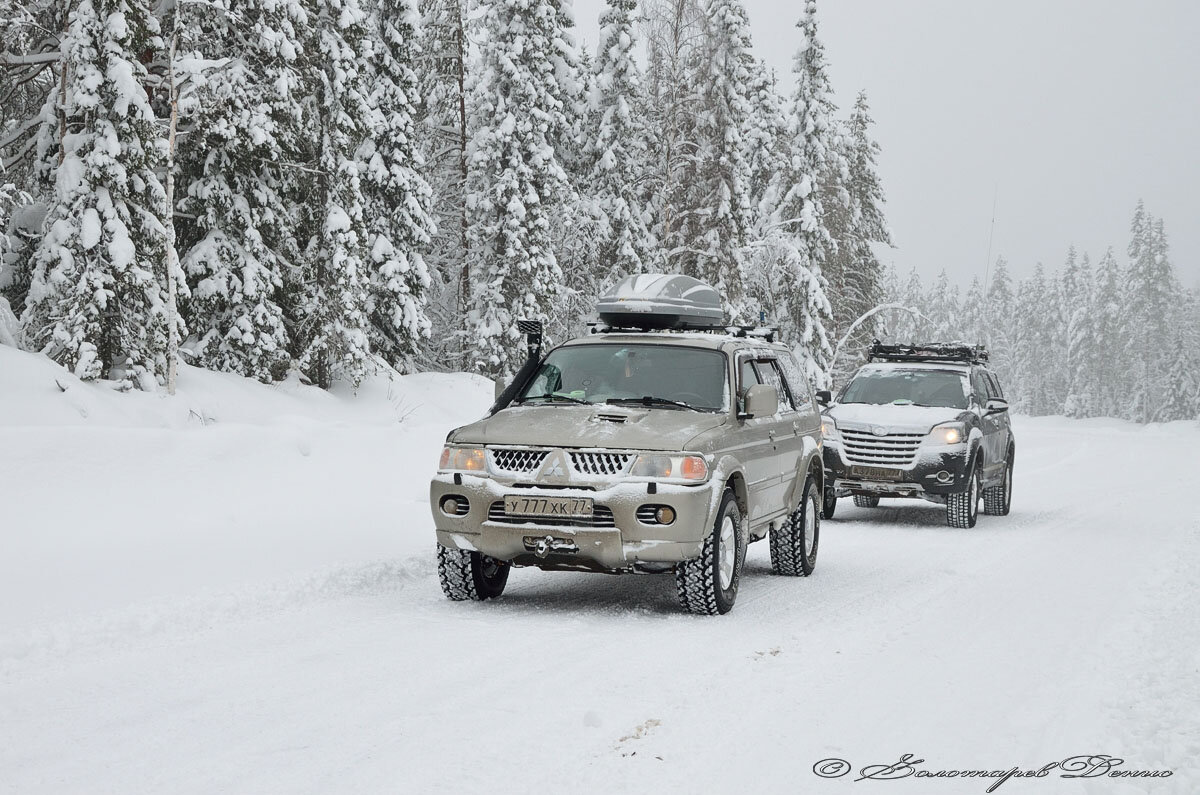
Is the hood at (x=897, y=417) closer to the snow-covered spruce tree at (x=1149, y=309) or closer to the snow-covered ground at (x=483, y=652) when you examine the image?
the snow-covered ground at (x=483, y=652)

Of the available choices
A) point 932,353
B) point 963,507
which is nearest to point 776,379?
point 963,507

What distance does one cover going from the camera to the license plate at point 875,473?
1469 cm

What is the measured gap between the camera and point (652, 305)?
10.2 m

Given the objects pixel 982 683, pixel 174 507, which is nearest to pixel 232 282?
pixel 174 507

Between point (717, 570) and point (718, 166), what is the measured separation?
3175 cm

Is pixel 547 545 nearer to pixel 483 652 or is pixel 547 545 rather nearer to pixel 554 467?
pixel 554 467

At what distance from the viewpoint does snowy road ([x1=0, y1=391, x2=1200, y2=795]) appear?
462 cm

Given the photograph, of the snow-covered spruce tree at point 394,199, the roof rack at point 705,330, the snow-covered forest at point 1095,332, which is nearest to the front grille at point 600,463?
the roof rack at point 705,330

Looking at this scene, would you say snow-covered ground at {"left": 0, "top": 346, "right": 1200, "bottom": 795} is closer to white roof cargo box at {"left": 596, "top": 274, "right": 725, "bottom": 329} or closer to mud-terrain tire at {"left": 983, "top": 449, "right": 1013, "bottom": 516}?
white roof cargo box at {"left": 596, "top": 274, "right": 725, "bottom": 329}

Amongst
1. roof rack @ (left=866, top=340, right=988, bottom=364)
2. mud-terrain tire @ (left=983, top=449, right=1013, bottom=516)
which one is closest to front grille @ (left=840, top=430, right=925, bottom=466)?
roof rack @ (left=866, top=340, right=988, bottom=364)

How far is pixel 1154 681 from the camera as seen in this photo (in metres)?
6.22

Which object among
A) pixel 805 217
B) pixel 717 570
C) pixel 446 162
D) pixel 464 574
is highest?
pixel 446 162

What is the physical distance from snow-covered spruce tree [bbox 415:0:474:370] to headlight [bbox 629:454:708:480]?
2599 centimetres

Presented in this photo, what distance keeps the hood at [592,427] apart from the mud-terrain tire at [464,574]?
0.85m
